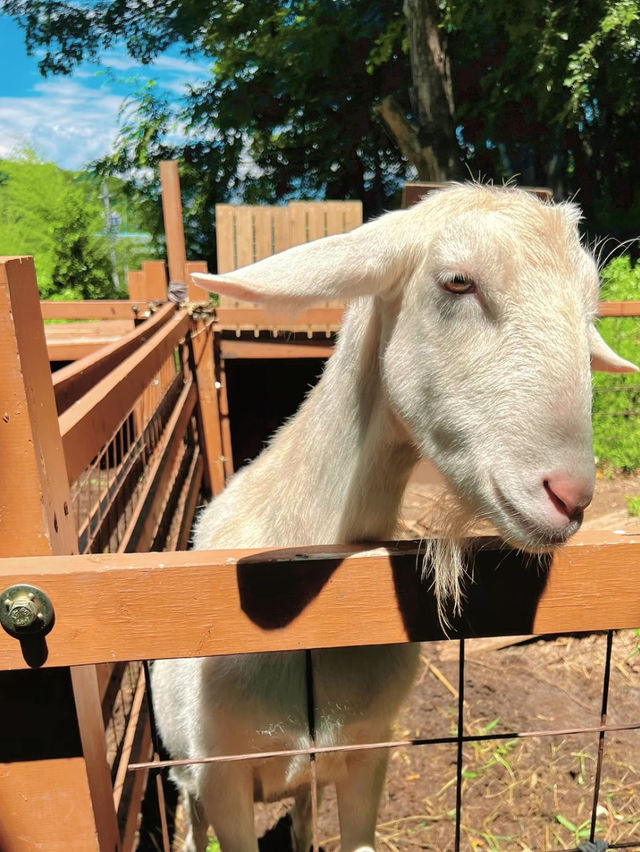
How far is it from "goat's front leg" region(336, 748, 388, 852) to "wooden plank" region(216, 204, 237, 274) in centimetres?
477

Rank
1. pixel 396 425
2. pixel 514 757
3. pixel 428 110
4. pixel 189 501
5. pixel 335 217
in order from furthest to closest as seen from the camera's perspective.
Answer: pixel 428 110 → pixel 335 217 → pixel 189 501 → pixel 514 757 → pixel 396 425

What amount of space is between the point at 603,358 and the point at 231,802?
1529 millimetres

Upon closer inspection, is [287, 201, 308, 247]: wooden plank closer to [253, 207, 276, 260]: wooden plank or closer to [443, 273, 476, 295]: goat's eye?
[253, 207, 276, 260]: wooden plank

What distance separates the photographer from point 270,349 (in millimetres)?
5586

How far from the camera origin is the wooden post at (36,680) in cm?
90

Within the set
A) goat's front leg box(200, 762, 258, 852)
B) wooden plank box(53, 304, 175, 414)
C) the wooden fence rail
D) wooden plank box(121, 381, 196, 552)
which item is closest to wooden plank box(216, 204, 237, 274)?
wooden plank box(121, 381, 196, 552)

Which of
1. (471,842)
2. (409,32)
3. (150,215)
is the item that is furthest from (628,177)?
(471,842)

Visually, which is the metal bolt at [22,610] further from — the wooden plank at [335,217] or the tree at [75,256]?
the tree at [75,256]

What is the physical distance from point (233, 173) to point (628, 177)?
10342 millimetres

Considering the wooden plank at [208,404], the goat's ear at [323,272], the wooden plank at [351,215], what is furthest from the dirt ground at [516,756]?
the wooden plank at [351,215]

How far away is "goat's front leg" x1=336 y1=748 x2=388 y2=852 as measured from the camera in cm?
193

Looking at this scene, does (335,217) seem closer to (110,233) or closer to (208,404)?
(208,404)

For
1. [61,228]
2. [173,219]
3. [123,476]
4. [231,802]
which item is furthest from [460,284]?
[61,228]

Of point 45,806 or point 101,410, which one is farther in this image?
point 101,410
